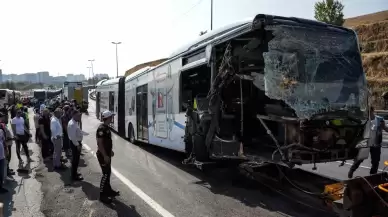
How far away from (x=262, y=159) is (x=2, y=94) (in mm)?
47940

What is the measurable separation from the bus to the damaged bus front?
0.06 ft

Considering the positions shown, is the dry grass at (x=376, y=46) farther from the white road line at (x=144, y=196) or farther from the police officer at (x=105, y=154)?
the police officer at (x=105, y=154)

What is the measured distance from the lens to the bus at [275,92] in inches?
265

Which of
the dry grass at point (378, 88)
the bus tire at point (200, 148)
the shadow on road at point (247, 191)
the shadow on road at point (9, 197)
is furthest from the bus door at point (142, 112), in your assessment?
the dry grass at point (378, 88)

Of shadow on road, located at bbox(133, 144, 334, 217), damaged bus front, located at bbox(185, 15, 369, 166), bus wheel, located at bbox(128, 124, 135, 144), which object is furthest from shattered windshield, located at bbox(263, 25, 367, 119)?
bus wheel, located at bbox(128, 124, 135, 144)

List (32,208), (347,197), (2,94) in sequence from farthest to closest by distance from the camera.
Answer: (2,94) → (32,208) → (347,197)

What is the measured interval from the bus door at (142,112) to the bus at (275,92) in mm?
4123

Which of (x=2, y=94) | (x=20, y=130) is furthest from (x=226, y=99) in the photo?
(x=2, y=94)

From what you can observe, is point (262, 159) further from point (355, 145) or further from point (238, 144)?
Result: point (355, 145)

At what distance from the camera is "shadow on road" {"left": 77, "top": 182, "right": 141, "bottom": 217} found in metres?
6.43

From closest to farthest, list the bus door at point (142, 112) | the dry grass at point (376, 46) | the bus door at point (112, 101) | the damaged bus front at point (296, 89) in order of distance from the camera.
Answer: the damaged bus front at point (296, 89)
the bus door at point (142, 112)
the bus door at point (112, 101)
the dry grass at point (376, 46)

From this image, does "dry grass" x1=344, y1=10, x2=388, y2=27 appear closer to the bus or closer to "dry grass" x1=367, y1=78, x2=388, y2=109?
"dry grass" x1=367, y1=78, x2=388, y2=109

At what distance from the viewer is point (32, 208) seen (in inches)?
272

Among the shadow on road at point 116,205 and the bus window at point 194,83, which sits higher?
the bus window at point 194,83
